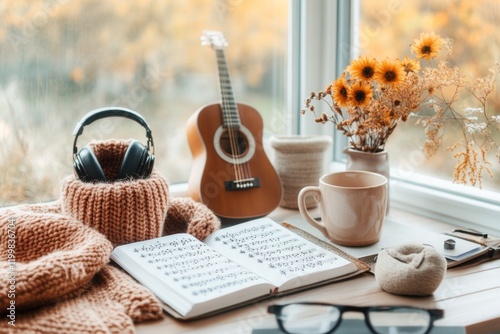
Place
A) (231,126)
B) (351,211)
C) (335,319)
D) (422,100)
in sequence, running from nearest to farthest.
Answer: (335,319)
(351,211)
(422,100)
(231,126)

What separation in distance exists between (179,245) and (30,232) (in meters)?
0.24

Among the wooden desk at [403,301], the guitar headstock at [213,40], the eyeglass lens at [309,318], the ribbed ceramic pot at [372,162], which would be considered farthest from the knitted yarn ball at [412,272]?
the guitar headstock at [213,40]

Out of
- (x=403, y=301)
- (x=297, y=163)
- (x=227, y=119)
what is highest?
(x=227, y=119)

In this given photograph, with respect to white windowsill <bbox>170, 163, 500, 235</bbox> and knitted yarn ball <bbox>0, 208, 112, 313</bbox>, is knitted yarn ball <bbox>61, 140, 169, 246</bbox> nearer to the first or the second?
knitted yarn ball <bbox>0, 208, 112, 313</bbox>

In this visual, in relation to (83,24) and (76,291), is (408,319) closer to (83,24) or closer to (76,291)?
(76,291)

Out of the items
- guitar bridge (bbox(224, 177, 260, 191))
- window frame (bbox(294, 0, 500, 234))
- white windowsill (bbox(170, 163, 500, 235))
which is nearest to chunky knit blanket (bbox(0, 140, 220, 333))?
guitar bridge (bbox(224, 177, 260, 191))

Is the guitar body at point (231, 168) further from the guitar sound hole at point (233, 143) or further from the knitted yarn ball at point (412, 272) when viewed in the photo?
the knitted yarn ball at point (412, 272)

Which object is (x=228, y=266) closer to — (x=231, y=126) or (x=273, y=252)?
(x=273, y=252)

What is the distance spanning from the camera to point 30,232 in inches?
36.2

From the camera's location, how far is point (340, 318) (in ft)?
2.52

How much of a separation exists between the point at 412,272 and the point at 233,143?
53 centimetres

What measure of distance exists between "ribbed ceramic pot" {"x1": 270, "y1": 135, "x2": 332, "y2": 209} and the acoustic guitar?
0.04 metres

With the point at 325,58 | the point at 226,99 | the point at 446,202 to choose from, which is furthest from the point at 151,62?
the point at 446,202

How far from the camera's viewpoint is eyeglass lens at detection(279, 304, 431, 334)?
2.45ft
